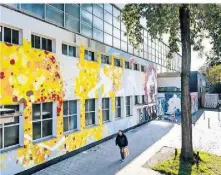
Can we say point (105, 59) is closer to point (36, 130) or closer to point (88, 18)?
point (88, 18)

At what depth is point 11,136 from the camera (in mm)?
9266

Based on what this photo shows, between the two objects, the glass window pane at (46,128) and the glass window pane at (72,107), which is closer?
the glass window pane at (46,128)

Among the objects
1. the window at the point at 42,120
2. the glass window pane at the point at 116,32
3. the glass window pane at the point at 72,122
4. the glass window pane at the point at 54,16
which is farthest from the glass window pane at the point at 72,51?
the glass window pane at the point at 116,32

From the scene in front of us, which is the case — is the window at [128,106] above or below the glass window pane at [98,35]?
below

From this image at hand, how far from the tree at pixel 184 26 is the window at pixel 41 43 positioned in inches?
165

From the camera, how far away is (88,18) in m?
14.6

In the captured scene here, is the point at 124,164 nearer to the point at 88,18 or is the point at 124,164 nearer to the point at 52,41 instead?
the point at 52,41

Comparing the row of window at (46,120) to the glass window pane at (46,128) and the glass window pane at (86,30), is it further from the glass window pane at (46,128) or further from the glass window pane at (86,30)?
the glass window pane at (86,30)

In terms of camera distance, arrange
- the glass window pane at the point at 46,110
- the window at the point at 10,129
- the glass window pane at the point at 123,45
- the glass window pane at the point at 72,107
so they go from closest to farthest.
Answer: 1. the window at the point at 10,129
2. the glass window pane at the point at 46,110
3. the glass window pane at the point at 72,107
4. the glass window pane at the point at 123,45

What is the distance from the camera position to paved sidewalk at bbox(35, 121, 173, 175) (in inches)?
410

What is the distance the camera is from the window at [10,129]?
346 inches

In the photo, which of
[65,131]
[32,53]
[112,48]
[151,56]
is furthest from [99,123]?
[151,56]

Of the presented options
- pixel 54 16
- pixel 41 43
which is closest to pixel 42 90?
pixel 41 43

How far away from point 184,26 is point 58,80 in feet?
23.6
